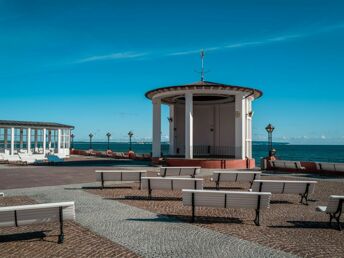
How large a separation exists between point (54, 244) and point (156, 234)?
1912 mm

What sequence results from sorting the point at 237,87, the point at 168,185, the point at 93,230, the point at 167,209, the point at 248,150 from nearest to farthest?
1. the point at 93,230
2. the point at 167,209
3. the point at 168,185
4. the point at 237,87
5. the point at 248,150

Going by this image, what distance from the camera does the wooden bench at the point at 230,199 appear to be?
25.8ft

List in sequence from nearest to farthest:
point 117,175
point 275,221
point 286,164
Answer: point 275,221, point 117,175, point 286,164

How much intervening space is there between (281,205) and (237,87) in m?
14.3

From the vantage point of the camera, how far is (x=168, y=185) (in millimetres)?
11062

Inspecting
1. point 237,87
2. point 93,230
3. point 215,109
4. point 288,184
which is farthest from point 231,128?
point 93,230

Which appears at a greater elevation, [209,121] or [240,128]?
[209,121]

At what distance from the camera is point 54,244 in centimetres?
639

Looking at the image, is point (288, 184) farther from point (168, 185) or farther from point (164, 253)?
point (164, 253)

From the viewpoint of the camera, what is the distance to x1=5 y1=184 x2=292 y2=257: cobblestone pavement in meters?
5.91

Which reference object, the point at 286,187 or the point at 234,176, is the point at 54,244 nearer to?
the point at 286,187

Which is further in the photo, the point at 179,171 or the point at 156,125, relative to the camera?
the point at 156,125

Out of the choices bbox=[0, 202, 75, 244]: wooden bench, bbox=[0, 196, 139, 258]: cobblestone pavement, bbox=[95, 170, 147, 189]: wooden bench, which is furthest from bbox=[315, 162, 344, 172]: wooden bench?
bbox=[0, 202, 75, 244]: wooden bench

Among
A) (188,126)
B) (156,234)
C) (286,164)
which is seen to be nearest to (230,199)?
(156,234)
